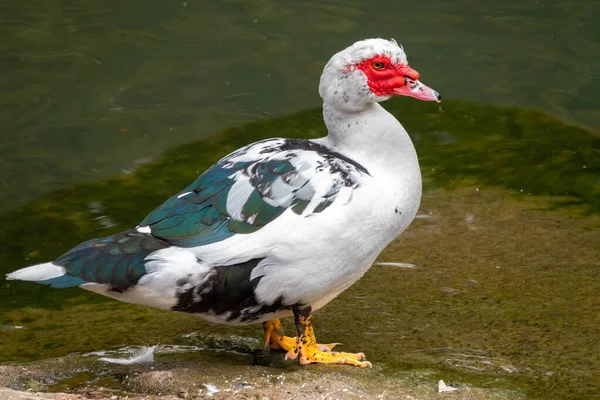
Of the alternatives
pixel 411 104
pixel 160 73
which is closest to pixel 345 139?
pixel 411 104

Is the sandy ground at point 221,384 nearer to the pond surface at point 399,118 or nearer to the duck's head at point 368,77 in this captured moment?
the pond surface at point 399,118

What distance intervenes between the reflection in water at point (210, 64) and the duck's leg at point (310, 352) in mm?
3470

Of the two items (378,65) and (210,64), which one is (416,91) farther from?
(210,64)

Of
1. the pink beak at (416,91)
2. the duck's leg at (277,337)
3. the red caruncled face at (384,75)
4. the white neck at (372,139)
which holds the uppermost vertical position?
the red caruncled face at (384,75)

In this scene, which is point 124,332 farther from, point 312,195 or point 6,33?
point 6,33

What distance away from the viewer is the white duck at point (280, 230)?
4.23 meters

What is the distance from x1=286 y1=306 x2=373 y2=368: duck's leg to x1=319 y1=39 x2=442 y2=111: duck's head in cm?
99

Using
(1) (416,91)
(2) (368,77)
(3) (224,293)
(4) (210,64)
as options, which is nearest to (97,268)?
(3) (224,293)

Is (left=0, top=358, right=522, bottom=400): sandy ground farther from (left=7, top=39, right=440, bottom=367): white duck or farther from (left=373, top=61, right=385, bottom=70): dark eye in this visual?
(left=373, top=61, right=385, bottom=70): dark eye

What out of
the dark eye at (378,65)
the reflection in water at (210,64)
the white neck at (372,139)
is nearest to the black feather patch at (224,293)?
the white neck at (372,139)

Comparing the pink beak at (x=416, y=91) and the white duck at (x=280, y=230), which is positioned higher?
the pink beak at (x=416, y=91)

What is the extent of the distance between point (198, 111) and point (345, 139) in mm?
4238

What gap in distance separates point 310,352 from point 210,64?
533 cm

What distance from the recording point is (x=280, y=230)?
4.25m
